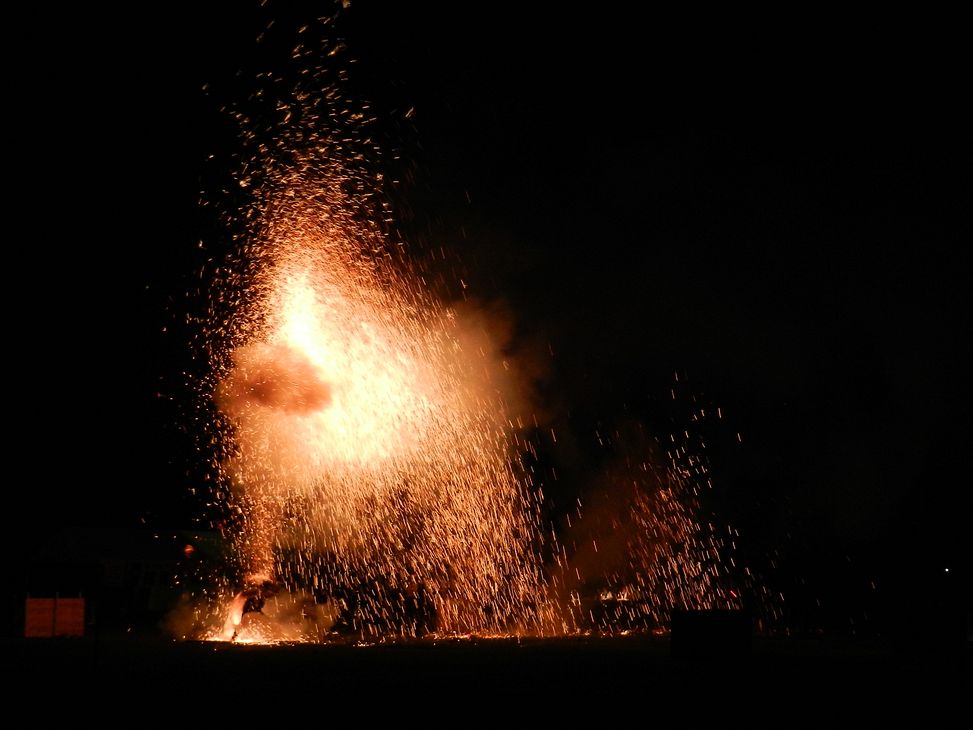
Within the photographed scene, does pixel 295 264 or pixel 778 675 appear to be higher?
pixel 295 264

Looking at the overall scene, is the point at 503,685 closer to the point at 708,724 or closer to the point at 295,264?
the point at 708,724

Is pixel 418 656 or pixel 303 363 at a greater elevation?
pixel 303 363

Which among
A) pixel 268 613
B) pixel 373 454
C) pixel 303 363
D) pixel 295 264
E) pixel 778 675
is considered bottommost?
pixel 778 675

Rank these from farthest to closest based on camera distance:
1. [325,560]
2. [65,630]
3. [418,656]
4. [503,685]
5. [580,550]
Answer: [580,550], [325,560], [65,630], [418,656], [503,685]

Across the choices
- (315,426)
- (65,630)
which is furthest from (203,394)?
(65,630)

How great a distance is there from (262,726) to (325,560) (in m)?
19.6

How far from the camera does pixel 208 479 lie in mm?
41344

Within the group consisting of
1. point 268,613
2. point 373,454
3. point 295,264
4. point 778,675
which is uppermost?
point 295,264

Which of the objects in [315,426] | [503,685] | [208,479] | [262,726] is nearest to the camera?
[262,726]

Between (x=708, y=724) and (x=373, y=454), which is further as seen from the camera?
(x=373, y=454)

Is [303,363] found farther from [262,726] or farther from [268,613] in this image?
[262,726]

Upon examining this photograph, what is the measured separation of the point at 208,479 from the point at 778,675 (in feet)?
97.5

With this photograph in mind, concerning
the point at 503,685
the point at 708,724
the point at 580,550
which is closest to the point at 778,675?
the point at 503,685

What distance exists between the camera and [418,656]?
18.5m
